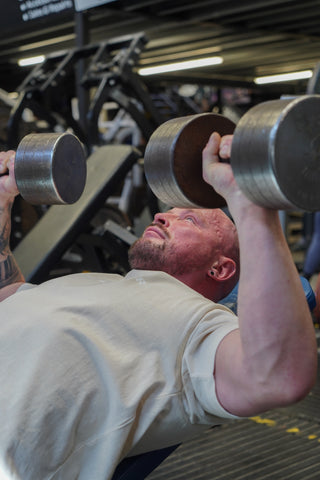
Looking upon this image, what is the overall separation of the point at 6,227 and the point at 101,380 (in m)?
0.61

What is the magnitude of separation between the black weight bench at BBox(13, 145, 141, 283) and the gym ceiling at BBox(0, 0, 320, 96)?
1604 millimetres

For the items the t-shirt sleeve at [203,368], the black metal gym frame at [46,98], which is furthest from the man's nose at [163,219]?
the black metal gym frame at [46,98]

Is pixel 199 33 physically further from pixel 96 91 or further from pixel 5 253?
pixel 5 253

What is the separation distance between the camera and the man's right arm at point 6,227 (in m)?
1.47

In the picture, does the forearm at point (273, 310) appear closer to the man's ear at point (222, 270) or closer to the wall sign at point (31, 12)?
the man's ear at point (222, 270)

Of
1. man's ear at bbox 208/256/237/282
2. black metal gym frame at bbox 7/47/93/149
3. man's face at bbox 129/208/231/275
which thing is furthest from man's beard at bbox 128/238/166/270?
black metal gym frame at bbox 7/47/93/149

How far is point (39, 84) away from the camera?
15.9 ft

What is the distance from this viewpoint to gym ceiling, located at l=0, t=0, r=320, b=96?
5.57 meters

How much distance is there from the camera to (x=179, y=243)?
4.63 ft

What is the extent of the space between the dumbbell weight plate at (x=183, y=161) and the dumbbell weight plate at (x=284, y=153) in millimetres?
180

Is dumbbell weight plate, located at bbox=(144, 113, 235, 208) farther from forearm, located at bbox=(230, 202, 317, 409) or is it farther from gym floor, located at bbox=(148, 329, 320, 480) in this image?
gym floor, located at bbox=(148, 329, 320, 480)

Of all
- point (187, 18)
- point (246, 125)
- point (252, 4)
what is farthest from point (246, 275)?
point (187, 18)

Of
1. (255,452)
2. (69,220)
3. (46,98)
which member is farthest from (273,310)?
(46,98)

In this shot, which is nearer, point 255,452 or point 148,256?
point 148,256
